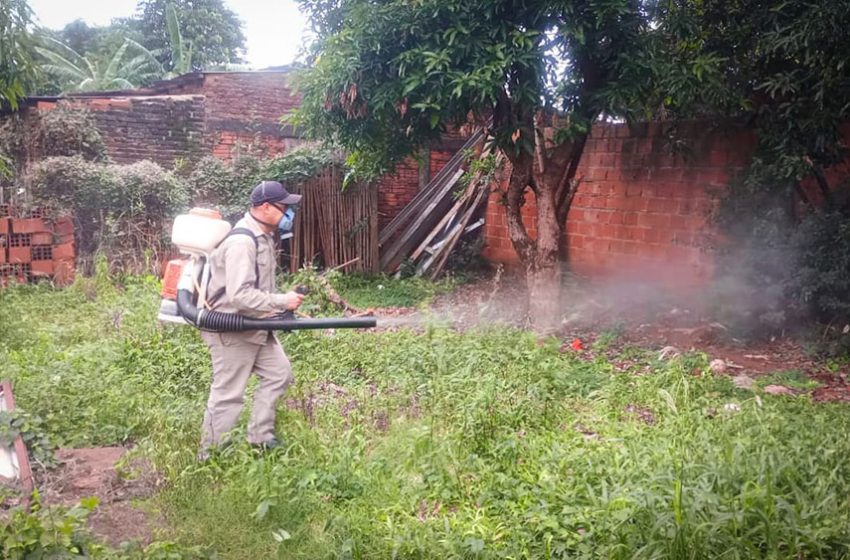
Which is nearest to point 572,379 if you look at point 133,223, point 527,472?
point 527,472

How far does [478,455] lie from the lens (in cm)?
397

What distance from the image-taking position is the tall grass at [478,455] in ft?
9.73

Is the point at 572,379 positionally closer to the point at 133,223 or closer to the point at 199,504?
the point at 199,504

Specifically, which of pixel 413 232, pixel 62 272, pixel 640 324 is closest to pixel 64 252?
pixel 62 272

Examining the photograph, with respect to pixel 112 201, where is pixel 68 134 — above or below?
above

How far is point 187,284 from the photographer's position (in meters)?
4.16

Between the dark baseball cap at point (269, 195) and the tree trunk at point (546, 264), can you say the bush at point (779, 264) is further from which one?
the dark baseball cap at point (269, 195)

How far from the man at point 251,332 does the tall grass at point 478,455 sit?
20 cm

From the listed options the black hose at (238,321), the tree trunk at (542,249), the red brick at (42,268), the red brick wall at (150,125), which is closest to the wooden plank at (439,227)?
the tree trunk at (542,249)

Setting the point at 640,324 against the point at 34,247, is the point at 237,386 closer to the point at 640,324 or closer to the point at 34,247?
the point at 640,324

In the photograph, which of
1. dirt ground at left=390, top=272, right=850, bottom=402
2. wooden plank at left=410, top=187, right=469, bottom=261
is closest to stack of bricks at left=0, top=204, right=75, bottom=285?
dirt ground at left=390, top=272, right=850, bottom=402

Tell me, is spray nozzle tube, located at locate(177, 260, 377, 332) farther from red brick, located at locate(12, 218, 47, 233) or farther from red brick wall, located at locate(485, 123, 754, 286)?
red brick, located at locate(12, 218, 47, 233)

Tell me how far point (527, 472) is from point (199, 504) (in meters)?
1.65

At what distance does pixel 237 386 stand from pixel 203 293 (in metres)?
0.57
